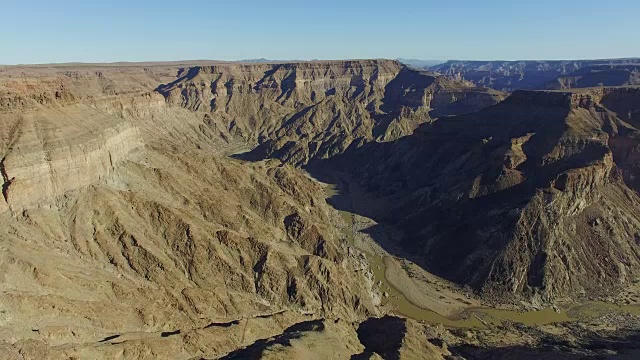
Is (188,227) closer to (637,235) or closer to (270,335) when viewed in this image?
(270,335)

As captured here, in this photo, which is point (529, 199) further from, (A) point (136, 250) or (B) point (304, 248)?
(A) point (136, 250)

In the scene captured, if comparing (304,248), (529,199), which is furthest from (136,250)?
(529,199)

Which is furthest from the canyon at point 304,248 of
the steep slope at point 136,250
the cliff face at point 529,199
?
the cliff face at point 529,199

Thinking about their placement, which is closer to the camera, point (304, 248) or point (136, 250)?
point (136, 250)

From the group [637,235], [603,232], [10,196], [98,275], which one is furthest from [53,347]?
[637,235]

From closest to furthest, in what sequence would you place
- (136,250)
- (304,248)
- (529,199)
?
1. (136,250)
2. (304,248)
3. (529,199)
